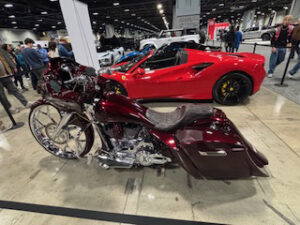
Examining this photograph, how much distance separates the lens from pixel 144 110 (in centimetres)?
160

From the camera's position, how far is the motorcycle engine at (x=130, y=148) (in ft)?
5.05

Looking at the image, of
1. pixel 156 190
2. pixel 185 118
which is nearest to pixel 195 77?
pixel 185 118

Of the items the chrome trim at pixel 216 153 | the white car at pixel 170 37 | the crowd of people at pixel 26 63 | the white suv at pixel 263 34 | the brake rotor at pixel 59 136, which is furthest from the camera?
the white suv at pixel 263 34

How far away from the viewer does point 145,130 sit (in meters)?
1.54

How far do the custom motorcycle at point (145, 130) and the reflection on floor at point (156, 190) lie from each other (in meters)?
0.27

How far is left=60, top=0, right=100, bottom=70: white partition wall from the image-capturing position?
3793mm

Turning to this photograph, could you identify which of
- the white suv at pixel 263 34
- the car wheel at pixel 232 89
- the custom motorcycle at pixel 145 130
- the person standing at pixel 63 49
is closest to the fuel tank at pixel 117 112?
the custom motorcycle at pixel 145 130

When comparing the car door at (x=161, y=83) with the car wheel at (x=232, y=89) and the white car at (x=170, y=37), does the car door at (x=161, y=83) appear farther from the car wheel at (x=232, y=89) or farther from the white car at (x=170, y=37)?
the white car at (x=170, y=37)

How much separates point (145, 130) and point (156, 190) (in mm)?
606

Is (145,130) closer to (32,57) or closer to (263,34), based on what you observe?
(32,57)

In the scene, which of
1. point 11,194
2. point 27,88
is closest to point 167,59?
point 11,194

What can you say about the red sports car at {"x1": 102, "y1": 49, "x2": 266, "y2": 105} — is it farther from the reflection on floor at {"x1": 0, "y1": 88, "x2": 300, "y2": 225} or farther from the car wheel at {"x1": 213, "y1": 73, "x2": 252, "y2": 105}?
the reflection on floor at {"x1": 0, "y1": 88, "x2": 300, "y2": 225}

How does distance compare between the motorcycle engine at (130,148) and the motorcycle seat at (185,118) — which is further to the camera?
the motorcycle engine at (130,148)

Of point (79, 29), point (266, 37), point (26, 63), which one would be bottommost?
point (266, 37)
